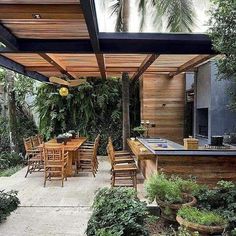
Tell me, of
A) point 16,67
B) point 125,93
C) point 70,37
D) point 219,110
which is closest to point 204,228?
point 70,37

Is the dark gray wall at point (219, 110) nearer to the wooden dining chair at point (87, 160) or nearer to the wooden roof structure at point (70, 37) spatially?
the wooden roof structure at point (70, 37)

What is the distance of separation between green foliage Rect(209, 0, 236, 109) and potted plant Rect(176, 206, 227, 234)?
5.92 feet

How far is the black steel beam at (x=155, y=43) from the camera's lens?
16.8 feet

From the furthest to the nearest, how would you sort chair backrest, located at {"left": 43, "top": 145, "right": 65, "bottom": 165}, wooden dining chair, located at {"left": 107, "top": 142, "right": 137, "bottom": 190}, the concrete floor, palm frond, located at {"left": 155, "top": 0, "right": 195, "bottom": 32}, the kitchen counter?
palm frond, located at {"left": 155, "top": 0, "right": 195, "bottom": 32} < chair backrest, located at {"left": 43, "top": 145, "right": 65, "bottom": 165} < wooden dining chair, located at {"left": 107, "top": 142, "right": 137, "bottom": 190} < the kitchen counter < the concrete floor

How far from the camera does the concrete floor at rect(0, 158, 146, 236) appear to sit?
477 centimetres

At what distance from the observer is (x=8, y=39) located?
4.82m

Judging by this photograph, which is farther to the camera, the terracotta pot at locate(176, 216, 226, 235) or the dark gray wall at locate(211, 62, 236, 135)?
the dark gray wall at locate(211, 62, 236, 135)

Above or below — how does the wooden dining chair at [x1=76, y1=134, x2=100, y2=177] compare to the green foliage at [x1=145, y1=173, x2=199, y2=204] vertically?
below

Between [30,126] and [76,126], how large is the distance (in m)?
2.21

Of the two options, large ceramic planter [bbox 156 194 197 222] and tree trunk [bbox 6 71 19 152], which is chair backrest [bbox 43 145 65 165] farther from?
tree trunk [bbox 6 71 19 152]

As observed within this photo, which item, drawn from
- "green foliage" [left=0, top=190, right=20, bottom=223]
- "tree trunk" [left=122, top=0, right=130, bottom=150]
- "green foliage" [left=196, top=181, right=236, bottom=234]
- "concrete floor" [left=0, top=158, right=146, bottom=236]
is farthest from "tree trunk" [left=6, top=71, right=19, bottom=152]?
"green foliage" [left=196, top=181, right=236, bottom=234]

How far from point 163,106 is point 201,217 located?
300 inches

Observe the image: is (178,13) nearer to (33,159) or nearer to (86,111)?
(86,111)

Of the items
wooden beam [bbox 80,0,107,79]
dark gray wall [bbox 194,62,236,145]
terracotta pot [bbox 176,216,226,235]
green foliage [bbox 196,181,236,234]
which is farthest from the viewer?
dark gray wall [bbox 194,62,236,145]
